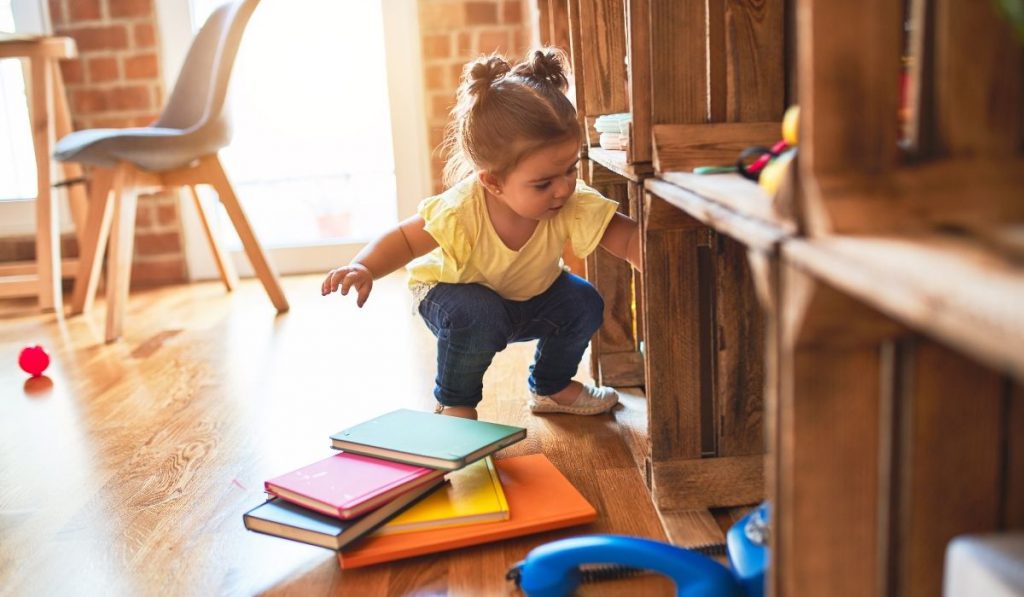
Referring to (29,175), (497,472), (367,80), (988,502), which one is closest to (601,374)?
(497,472)

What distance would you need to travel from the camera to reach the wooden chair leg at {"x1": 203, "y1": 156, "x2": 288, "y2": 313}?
271cm

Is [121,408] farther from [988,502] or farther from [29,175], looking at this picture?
[29,175]

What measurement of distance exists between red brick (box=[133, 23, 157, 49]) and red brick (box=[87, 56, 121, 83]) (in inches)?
4.0

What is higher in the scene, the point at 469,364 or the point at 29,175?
the point at 29,175

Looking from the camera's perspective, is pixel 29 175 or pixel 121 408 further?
pixel 29 175

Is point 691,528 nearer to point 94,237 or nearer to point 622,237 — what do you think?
point 622,237

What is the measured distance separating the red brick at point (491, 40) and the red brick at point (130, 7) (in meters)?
1.12

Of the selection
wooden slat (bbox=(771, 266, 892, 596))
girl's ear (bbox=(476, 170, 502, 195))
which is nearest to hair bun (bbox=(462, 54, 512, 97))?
girl's ear (bbox=(476, 170, 502, 195))

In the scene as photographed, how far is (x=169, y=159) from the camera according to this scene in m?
2.56

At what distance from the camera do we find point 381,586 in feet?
3.49

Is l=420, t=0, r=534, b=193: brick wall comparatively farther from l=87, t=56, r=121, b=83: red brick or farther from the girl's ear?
the girl's ear

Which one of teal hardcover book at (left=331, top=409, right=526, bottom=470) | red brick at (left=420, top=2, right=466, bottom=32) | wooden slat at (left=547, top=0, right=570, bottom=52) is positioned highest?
red brick at (left=420, top=2, right=466, bottom=32)

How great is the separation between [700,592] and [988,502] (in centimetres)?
35

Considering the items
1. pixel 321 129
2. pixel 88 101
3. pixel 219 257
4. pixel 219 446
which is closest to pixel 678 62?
pixel 219 446
